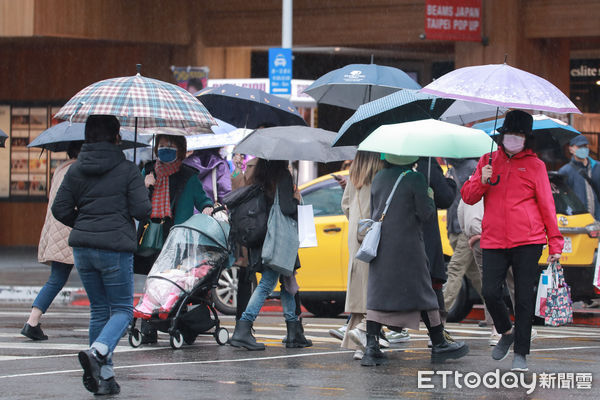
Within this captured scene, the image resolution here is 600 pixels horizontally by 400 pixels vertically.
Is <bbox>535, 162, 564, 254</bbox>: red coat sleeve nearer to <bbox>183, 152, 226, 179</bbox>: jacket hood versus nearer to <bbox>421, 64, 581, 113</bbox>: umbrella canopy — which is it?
<bbox>421, 64, 581, 113</bbox>: umbrella canopy

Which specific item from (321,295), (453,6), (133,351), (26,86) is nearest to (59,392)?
(133,351)

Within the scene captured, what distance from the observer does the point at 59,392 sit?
7.58 metres

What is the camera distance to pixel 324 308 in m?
13.9

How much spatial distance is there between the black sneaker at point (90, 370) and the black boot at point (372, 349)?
2.29 meters

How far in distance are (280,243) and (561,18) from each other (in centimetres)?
1130

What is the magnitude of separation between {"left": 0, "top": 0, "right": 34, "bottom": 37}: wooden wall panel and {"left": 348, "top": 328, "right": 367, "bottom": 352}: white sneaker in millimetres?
11700

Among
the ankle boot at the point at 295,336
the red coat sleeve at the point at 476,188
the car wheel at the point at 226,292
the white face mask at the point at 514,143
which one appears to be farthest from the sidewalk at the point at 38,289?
the white face mask at the point at 514,143

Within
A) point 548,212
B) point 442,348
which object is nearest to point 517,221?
point 548,212

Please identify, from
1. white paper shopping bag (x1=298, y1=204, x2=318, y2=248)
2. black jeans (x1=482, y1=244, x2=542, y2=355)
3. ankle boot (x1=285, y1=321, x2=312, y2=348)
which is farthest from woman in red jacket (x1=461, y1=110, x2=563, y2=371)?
ankle boot (x1=285, y1=321, x2=312, y2=348)

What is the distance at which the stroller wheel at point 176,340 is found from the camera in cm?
982

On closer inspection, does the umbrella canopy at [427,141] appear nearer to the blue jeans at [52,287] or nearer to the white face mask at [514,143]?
the white face mask at [514,143]

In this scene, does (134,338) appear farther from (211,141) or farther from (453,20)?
(453,20)

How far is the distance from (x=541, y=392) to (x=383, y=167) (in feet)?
8.33

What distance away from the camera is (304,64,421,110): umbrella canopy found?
1095 centimetres
